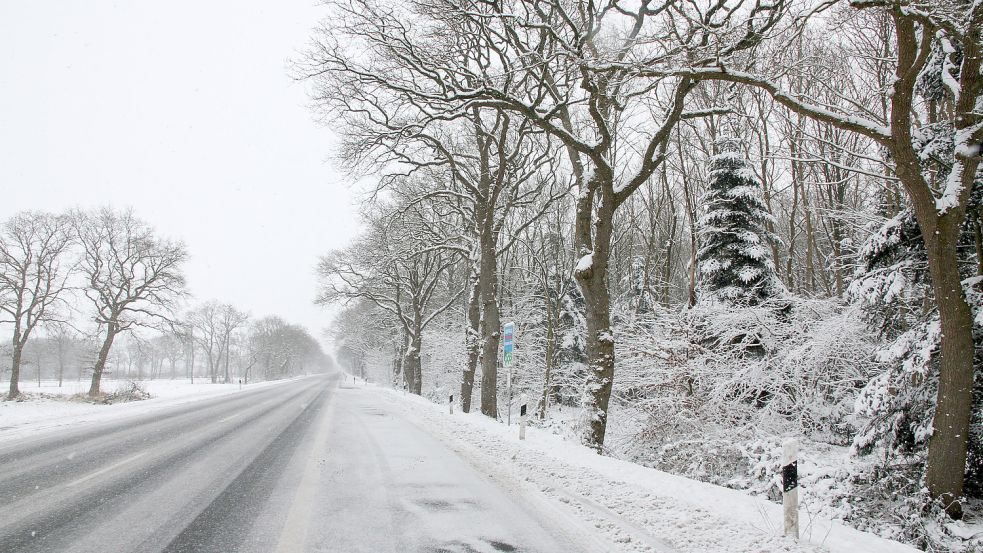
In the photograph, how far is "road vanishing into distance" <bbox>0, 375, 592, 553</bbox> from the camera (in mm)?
4027

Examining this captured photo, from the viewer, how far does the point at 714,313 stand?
11.8m

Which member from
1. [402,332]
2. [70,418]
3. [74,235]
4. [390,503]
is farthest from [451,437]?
[74,235]

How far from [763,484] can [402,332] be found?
98.6ft

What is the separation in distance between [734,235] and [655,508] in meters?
11.5

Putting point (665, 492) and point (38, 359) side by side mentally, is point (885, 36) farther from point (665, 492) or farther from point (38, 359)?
point (38, 359)

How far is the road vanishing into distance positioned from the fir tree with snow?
10.2m

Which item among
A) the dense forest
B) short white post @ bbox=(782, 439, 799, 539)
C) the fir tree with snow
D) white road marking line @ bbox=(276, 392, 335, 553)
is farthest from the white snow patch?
white road marking line @ bbox=(276, 392, 335, 553)

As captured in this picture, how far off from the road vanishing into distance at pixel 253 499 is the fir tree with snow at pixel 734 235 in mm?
10188

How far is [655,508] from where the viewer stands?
5332 mm

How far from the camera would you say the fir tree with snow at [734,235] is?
1395 centimetres

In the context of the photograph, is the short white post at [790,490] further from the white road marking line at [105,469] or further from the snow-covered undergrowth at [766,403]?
the white road marking line at [105,469]

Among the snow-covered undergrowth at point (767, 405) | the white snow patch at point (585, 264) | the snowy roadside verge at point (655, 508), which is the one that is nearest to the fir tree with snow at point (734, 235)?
the snow-covered undergrowth at point (767, 405)

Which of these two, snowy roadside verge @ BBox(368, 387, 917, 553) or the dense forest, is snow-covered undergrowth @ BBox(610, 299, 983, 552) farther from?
snowy roadside verge @ BBox(368, 387, 917, 553)

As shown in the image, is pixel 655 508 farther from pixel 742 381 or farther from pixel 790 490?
pixel 742 381
